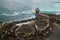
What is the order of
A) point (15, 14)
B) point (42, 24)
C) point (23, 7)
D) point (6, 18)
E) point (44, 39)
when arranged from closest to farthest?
point (44, 39)
point (42, 24)
point (6, 18)
point (15, 14)
point (23, 7)

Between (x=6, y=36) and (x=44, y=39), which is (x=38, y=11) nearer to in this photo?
(x=44, y=39)

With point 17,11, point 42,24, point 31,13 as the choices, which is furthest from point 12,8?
point 42,24

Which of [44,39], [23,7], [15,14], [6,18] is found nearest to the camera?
[44,39]

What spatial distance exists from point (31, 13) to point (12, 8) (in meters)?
0.83

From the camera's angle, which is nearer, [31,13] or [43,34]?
[43,34]

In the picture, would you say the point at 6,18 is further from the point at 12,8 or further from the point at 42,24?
the point at 42,24

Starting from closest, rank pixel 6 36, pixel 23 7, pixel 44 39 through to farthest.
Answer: pixel 6 36 → pixel 44 39 → pixel 23 7

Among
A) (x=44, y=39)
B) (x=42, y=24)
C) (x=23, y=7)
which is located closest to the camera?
(x=44, y=39)

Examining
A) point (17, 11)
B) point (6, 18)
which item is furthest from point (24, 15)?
point (6, 18)

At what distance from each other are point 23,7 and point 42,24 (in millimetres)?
2597

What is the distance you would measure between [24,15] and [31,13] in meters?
0.44

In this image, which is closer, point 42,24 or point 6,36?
point 6,36

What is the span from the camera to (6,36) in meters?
3.55

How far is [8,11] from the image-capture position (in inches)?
272
